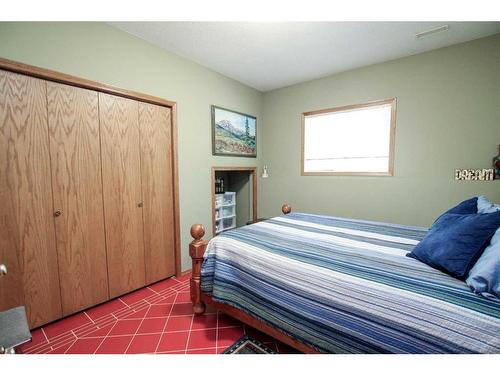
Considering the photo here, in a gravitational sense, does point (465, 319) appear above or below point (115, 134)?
below

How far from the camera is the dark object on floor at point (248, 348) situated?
1.52 m

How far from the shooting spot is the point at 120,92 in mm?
2125

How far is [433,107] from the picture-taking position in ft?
8.47

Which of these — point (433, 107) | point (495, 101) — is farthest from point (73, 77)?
point (495, 101)

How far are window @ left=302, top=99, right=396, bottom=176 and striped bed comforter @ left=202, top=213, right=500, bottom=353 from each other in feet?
4.62

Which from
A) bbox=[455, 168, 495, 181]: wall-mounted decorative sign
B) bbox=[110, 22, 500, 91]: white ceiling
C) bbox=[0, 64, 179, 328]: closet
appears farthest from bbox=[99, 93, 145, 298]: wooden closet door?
bbox=[455, 168, 495, 181]: wall-mounted decorative sign

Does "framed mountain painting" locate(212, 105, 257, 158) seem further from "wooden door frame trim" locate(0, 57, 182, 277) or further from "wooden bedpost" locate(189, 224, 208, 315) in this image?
"wooden bedpost" locate(189, 224, 208, 315)

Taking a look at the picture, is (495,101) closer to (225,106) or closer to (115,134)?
(225,106)

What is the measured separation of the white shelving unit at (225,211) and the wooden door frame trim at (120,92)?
0.94m

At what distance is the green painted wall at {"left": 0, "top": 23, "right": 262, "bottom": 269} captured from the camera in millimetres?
1686

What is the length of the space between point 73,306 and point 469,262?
2.86 metres

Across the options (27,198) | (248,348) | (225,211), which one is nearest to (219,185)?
(225,211)

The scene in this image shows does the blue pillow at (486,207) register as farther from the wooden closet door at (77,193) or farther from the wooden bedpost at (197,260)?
the wooden closet door at (77,193)
